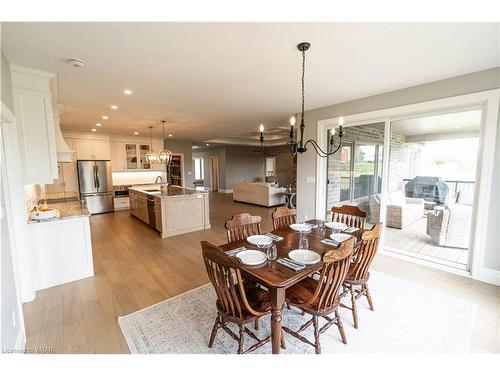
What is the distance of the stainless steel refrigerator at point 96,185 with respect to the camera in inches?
246

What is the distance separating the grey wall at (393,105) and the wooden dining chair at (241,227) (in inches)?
92.3

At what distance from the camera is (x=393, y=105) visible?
3.30 metres

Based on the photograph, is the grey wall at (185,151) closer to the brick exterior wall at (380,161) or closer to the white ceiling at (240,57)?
the white ceiling at (240,57)

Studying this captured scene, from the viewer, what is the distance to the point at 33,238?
8.60ft

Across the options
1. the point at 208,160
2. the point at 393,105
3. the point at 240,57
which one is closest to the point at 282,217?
the point at 240,57

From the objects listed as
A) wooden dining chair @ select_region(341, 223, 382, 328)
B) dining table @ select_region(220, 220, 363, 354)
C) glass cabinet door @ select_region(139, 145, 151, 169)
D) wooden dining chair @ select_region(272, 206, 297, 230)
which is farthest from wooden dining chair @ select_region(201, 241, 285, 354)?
glass cabinet door @ select_region(139, 145, 151, 169)

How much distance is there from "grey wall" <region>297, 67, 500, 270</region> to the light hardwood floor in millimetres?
829

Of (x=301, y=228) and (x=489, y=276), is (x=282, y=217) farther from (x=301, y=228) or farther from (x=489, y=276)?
(x=489, y=276)

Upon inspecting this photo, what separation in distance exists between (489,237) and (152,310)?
404 centimetres

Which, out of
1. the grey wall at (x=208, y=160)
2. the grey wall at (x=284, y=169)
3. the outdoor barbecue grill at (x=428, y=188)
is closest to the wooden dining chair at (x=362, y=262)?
the outdoor barbecue grill at (x=428, y=188)

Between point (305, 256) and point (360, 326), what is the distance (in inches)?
36.1
